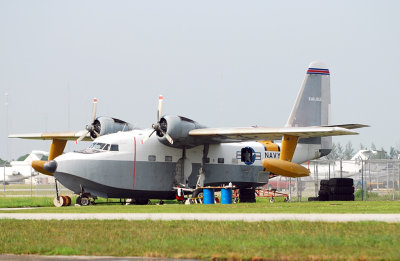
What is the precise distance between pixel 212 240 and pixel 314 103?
28632 mm

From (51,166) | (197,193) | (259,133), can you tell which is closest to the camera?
(51,166)

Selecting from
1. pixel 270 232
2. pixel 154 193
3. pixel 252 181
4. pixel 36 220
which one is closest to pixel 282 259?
pixel 270 232

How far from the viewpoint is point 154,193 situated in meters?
38.0

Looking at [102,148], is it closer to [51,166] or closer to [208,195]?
[51,166]

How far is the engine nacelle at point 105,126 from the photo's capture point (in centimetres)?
4031

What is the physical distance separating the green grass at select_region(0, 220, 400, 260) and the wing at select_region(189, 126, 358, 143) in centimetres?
1603

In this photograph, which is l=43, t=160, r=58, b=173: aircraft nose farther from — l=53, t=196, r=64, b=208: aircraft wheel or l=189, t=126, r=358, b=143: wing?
l=189, t=126, r=358, b=143: wing

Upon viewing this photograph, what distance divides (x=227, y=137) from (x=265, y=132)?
2.77 meters

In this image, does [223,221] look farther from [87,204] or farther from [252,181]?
[252,181]

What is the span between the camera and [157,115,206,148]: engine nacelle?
36.2 meters

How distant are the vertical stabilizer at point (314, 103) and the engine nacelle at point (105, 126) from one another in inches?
404

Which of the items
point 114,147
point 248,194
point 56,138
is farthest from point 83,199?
point 248,194

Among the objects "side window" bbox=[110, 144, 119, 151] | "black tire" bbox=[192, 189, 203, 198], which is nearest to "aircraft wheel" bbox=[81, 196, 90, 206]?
"side window" bbox=[110, 144, 119, 151]

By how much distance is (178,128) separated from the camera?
119 feet
